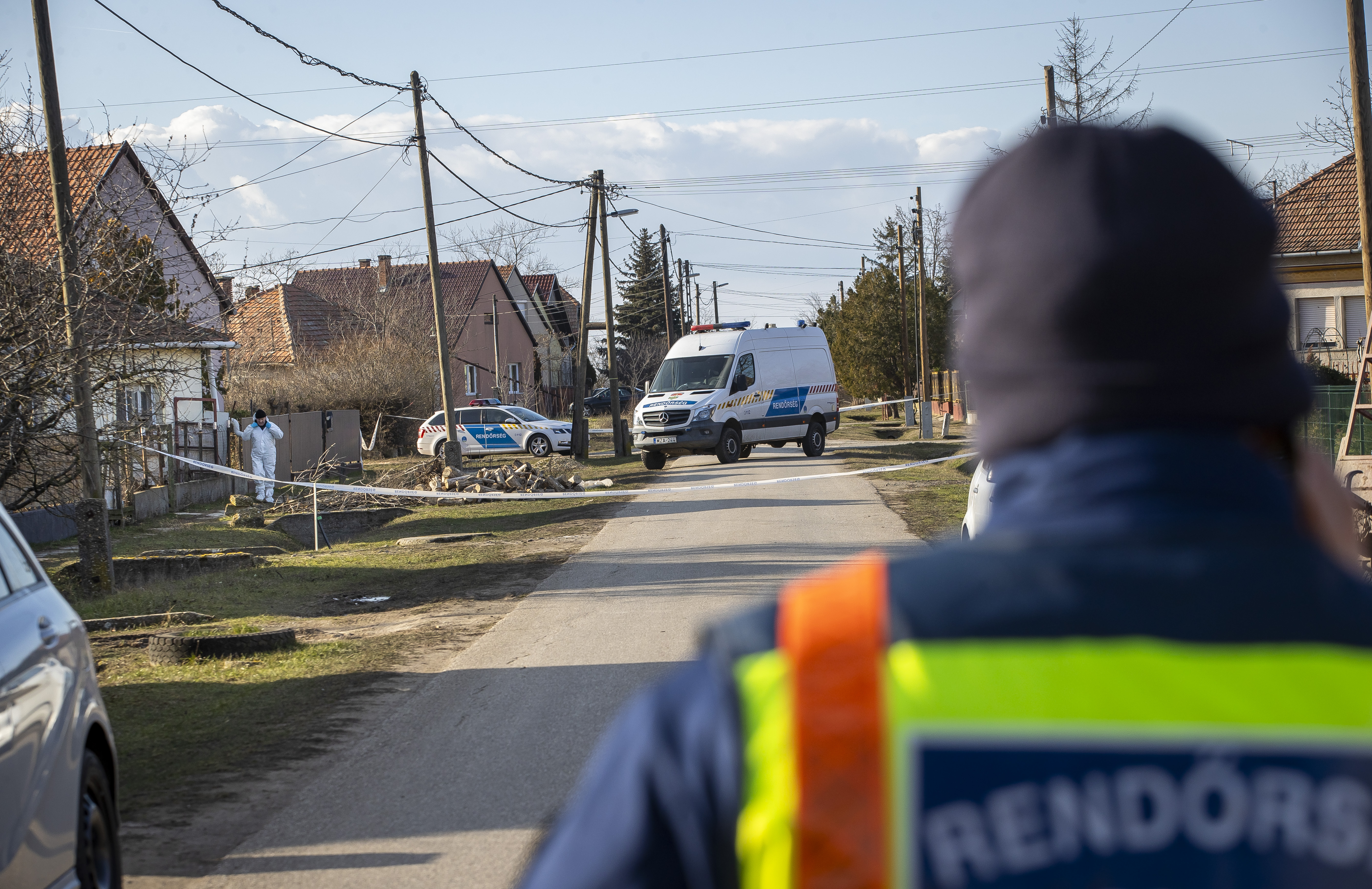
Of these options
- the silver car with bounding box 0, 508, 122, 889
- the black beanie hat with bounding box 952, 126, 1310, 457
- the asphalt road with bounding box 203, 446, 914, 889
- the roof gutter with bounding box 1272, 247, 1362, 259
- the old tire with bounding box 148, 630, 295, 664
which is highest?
the roof gutter with bounding box 1272, 247, 1362, 259

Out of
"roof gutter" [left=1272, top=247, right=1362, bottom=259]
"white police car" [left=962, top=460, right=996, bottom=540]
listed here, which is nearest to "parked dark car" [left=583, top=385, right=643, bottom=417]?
"roof gutter" [left=1272, top=247, right=1362, bottom=259]

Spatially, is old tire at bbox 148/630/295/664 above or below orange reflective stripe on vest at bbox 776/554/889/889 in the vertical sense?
below

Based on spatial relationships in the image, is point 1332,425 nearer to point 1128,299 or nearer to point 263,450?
point 1128,299

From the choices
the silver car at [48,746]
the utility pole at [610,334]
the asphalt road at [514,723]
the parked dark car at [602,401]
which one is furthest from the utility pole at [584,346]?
the parked dark car at [602,401]

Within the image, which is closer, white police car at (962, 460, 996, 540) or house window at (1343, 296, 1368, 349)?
white police car at (962, 460, 996, 540)

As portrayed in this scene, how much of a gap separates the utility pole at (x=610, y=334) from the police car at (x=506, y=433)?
5.89 ft

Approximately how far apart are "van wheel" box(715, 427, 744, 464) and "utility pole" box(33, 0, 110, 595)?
46.0 feet

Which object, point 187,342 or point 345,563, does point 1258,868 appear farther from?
point 345,563

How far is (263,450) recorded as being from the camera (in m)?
22.7

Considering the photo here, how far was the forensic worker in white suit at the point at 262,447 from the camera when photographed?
2264 cm

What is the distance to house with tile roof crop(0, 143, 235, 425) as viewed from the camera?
10.4 metres

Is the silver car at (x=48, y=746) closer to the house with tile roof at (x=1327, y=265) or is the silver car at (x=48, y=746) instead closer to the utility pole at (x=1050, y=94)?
the utility pole at (x=1050, y=94)

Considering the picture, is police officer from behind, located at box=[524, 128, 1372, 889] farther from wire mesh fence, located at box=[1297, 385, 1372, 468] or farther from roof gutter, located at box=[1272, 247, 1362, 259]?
roof gutter, located at box=[1272, 247, 1362, 259]

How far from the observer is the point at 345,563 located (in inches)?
531
